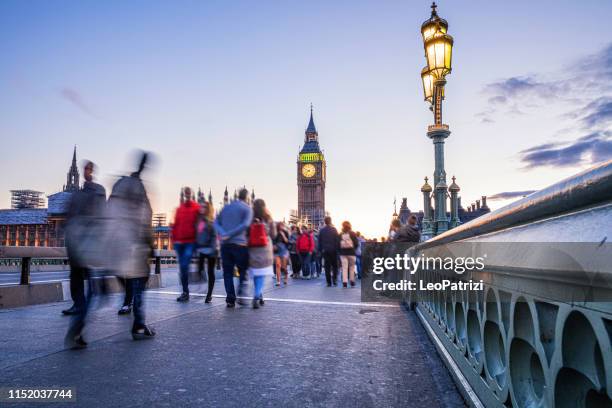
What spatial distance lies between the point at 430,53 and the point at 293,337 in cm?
495

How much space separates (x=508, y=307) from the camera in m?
1.99

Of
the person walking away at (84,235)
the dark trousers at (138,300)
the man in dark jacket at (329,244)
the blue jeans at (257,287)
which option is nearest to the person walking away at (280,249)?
the man in dark jacket at (329,244)

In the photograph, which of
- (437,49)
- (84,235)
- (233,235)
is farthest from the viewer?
(233,235)

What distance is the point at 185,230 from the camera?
302 inches

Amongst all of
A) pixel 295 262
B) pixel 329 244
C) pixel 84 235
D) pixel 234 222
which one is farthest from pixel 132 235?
pixel 295 262

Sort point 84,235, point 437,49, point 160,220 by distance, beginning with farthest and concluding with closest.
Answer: point 160,220 → point 437,49 → point 84,235

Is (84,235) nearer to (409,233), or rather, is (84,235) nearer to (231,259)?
(231,259)

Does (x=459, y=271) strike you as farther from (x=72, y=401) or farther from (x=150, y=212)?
(x=150, y=212)

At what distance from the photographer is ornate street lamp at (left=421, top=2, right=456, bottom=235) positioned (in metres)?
7.24

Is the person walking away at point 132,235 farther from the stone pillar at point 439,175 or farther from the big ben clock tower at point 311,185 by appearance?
the big ben clock tower at point 311,185

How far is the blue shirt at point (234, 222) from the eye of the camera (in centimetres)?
728

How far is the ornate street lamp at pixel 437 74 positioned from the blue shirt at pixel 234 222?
3.52 metres

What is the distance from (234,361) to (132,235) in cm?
158

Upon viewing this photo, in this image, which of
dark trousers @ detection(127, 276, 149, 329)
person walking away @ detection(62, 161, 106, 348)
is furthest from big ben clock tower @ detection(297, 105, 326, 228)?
person walking away @ detection(62, 161, 106, 348)
